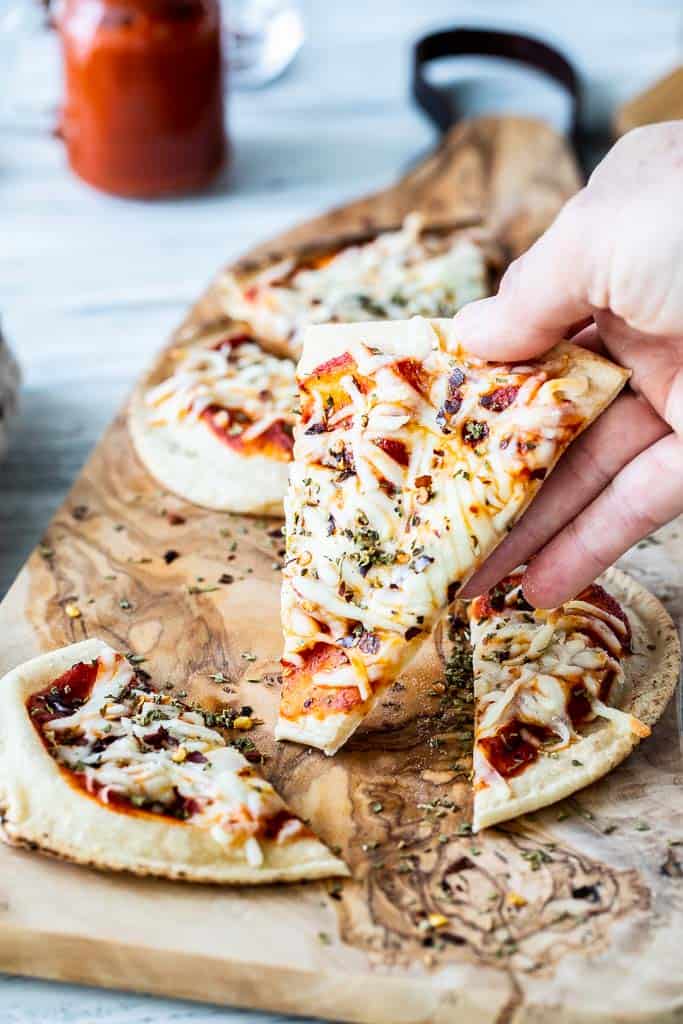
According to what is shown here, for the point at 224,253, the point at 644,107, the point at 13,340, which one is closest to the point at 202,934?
the point at 13,340

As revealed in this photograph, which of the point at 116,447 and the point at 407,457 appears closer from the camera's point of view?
the point at 407,457

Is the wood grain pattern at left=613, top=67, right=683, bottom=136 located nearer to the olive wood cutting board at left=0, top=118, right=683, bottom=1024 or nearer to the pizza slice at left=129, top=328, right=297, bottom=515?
the pizza slice at left=129, top=328, right=297, bottom=515

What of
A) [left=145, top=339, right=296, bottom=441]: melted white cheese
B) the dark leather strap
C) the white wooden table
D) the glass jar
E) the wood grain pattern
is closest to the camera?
[left=145, top=339, right=296, bottom=441]: melted white cheese

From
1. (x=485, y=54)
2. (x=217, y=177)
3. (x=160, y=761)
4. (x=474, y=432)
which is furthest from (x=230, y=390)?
(x=485, y=54)

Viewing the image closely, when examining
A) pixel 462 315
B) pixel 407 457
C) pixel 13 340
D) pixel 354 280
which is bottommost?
pixel 13 340

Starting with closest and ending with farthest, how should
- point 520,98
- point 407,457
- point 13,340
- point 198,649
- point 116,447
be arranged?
1. point 407,457
2. point 198,649
3. point 116,447
4. point 13,340
5. point 520,98

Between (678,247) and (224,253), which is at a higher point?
(678,247)

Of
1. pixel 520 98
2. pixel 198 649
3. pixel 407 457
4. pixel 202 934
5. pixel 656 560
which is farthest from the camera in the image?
pixel 520 98

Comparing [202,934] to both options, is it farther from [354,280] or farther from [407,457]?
[354,280]

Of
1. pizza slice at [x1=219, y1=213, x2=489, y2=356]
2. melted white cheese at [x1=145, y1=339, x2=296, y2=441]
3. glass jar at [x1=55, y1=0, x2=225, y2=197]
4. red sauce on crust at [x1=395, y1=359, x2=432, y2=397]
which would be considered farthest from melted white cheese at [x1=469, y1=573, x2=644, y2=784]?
glass jar at [x1=55, y1=0, x2=225, y2=197]
